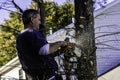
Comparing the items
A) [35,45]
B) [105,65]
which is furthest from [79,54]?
[105,65]

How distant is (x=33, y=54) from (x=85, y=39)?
762 millimetres

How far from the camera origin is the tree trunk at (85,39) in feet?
17.7

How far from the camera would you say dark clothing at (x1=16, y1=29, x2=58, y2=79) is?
506cm

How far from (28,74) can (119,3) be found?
51.8 feet

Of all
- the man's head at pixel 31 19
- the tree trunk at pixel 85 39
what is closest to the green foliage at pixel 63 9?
the tree trunk at pixel 85 39

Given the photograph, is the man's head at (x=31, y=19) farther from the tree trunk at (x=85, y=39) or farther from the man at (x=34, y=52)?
the tree trunk at (x=85, y=39)

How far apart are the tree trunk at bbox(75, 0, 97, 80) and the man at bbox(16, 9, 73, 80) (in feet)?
1.20

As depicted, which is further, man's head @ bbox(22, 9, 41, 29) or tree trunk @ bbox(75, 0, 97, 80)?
tree trunk @ bbox(75, 0, 97, 80)

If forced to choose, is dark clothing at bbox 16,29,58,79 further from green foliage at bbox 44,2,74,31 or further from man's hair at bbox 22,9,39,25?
green foliage at bbox 44,2,74,31

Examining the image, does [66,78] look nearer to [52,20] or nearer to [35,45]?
[35,45]

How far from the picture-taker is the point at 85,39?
18.3 ft

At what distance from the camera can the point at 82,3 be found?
18.9 feet

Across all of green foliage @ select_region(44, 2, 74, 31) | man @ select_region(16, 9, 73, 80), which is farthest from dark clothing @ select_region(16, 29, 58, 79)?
green foliage @ select_region(44, 2, 74, 31)

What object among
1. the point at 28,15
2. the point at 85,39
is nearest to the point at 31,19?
the point at 28,15
